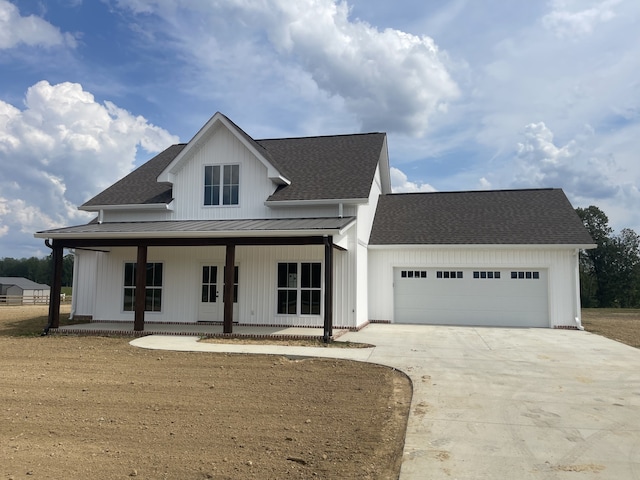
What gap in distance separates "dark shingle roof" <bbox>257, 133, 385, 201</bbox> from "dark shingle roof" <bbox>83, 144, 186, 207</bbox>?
179 inches

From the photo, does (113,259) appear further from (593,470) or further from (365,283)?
(593,470)

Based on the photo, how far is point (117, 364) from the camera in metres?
9.64

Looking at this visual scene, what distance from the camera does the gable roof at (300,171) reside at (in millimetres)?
16156

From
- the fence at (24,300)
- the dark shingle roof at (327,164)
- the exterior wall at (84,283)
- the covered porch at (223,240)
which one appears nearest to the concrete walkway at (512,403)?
the covered porch at (223,240)

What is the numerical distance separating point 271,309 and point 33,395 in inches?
347

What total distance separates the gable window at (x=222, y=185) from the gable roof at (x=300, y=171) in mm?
1151

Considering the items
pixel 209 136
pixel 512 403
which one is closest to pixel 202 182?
pixel 209 136

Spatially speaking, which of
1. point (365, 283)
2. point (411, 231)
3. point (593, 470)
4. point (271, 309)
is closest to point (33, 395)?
point (593, 470)

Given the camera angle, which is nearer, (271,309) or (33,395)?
(33,395)

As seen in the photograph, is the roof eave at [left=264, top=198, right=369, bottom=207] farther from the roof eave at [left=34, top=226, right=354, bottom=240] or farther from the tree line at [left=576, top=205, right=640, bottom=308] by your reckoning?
→ the tree line at [left=576, top=205, right=640, bottom=308]

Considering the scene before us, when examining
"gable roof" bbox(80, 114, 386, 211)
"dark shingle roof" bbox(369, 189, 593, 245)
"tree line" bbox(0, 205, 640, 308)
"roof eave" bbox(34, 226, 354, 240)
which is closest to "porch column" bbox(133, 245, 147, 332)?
"roof eave" bbox(34, 226, 354, 240)

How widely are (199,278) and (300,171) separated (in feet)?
17.8

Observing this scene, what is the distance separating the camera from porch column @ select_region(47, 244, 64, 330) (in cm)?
1456

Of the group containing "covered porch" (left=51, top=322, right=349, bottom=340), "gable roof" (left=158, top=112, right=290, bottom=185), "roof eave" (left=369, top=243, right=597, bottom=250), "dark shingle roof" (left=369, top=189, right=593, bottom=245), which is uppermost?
"gable roof" (left=158, top=112, right=290, bottom=185)
